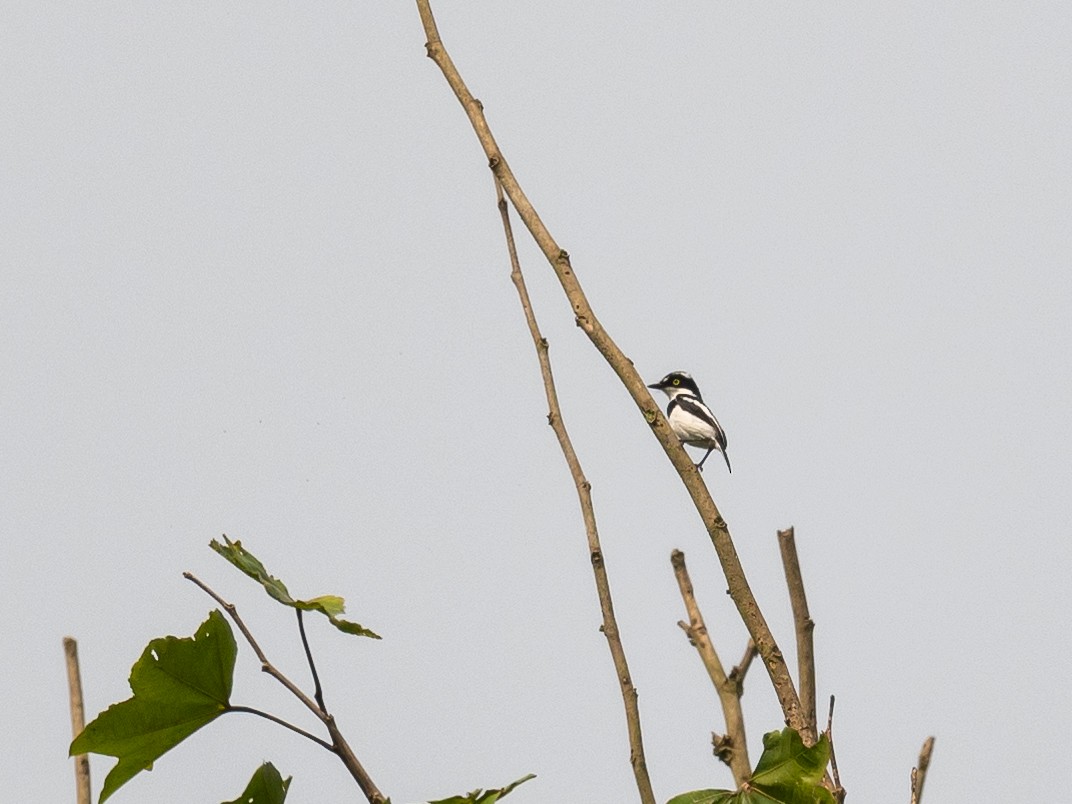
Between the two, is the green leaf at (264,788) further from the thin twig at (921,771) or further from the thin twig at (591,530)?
the thin twig at (921,771)

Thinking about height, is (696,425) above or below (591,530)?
above

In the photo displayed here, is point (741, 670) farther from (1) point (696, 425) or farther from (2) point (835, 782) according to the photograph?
(1) point (696, 425)

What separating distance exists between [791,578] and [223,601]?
1423mm

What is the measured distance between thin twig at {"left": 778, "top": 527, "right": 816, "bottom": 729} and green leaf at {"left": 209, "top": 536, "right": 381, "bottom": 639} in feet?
3.58

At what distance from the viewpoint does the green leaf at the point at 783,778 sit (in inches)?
106

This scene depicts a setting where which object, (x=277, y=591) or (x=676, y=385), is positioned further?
(x=676, y=385)

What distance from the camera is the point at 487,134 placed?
10.7ft

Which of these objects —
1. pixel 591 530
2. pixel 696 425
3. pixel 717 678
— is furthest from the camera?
pixel 696 425

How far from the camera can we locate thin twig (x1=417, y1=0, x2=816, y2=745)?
115 inches

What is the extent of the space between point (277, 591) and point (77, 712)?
0.85 metres

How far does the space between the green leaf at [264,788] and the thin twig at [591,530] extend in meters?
0.73

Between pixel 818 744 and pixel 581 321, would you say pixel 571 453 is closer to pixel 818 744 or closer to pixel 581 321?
pixel 581 321

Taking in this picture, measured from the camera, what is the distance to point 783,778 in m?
2.73

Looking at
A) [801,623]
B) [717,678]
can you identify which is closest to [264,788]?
[801,623]
